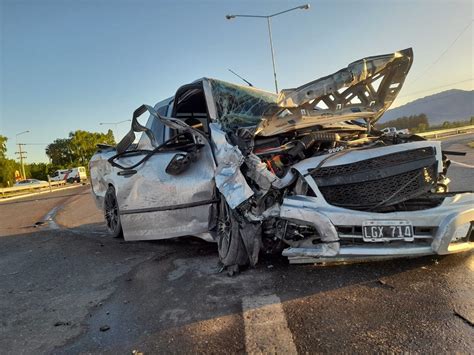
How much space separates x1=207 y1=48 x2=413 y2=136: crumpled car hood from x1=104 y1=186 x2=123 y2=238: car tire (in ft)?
7.67

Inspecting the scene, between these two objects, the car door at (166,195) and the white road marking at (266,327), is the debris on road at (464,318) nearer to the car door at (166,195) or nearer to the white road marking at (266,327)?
the white road marking at (266,327)

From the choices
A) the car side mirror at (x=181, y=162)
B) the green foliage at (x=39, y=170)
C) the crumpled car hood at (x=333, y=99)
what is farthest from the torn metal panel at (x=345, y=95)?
the green foliage at (x=39, y=170)

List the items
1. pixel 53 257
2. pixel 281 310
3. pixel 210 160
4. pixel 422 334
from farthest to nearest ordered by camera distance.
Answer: pixel 53 257, pixel 210 160, pixel 281 310, pixel 422 334

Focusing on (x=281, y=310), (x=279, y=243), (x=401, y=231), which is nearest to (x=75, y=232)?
(x=279, y=243)

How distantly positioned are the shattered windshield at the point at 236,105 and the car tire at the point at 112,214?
88.1 inches

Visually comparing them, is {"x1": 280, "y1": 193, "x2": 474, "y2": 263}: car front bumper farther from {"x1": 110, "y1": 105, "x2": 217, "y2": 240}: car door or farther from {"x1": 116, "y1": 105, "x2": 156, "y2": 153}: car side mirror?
{"x1": 116, "y1": 105, "x2": 156, "y2": 153}: car side mirror

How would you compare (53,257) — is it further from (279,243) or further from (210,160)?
(279,243)

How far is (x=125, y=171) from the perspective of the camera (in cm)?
484

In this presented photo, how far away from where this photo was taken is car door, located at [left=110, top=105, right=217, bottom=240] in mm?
3943

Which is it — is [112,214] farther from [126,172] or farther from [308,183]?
[308,183]

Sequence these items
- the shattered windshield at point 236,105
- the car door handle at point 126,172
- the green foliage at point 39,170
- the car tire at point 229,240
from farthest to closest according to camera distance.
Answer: the green foliage at point 39,170 → the car door handle at point 126,172 → the shattered windshield at point 236,105 → the car tire at point 229,240

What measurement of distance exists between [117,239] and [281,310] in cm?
386

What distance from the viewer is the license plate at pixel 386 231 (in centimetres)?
304

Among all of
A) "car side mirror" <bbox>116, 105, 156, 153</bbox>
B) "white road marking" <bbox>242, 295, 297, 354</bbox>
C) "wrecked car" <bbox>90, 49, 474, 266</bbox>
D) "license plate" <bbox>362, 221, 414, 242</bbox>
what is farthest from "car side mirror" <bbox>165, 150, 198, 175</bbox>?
"license plate" <bbox>362, 221, 414, 242</bbox>
